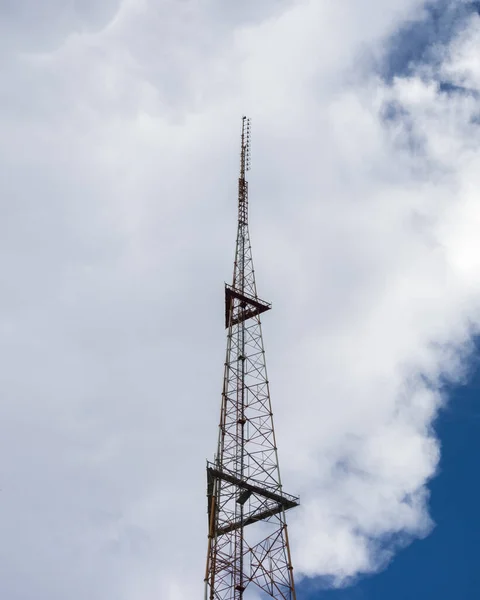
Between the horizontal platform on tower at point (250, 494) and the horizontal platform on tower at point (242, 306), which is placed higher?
the horizontal platform on tower at point (242, 306)

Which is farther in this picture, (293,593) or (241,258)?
(241,258)

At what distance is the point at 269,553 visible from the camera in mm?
65438

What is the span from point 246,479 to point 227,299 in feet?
63.6

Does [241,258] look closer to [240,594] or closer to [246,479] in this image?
[246,479]

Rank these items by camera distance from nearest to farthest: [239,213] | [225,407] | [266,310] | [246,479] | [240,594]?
[240,594]
[246,479]
[225,407]
[266,310]
[239,213]

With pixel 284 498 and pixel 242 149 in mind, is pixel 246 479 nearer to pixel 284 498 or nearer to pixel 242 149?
pixel 284 498

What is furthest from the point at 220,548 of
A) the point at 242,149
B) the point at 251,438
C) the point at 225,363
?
the point at 242,149

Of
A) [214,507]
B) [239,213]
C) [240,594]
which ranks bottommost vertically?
[240,594]

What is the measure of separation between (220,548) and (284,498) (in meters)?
7.19

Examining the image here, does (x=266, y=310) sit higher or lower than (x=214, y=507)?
higher

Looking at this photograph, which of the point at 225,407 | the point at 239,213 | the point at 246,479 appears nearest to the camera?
the point at 246,479

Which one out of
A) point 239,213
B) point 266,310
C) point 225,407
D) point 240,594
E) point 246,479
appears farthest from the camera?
point 239,213

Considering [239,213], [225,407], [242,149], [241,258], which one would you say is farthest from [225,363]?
[242,149]

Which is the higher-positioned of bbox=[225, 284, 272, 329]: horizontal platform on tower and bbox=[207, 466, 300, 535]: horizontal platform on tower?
bbox=[225, 284, 272, 329]: horizontal platform on tower
